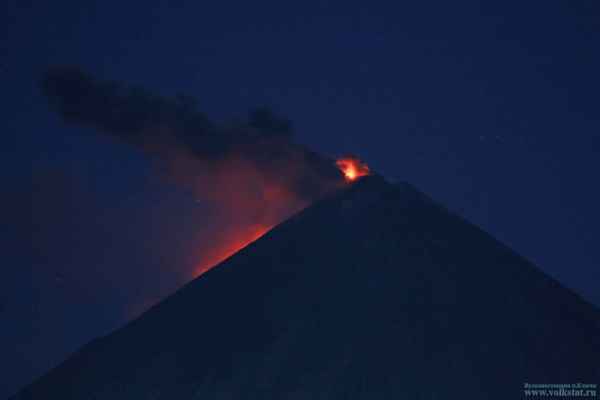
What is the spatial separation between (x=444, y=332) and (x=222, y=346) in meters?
12.5

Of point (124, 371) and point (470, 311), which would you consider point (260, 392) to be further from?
point (470, 311)

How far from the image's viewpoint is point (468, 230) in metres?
43.0

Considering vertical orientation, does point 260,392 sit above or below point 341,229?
below

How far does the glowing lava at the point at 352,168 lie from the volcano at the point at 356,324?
19.7 ft

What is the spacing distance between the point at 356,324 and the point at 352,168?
880 inches

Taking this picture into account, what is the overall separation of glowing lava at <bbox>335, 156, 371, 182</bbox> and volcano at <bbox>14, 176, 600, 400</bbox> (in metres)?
6.01

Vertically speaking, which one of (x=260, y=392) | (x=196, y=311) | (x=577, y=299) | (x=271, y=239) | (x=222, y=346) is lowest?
(x=260, y=392)

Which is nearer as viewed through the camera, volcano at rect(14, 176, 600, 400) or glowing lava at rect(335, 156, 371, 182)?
volcano at rect(14, 176, 600, 400)

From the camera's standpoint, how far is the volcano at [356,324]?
2880 centimetres

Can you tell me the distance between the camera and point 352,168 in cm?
5225

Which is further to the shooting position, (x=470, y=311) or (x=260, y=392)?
(x=470, y=311)

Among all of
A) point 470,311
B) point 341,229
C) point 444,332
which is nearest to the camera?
point 444,332

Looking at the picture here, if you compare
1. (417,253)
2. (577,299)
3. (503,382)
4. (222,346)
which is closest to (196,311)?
(222,346)

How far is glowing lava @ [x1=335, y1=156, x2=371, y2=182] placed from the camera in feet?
169
